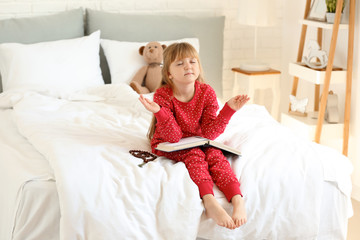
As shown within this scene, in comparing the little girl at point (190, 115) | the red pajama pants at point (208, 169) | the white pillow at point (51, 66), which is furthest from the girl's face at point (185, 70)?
the white pillow at point (51, 66)

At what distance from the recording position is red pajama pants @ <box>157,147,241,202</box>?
6.23ft

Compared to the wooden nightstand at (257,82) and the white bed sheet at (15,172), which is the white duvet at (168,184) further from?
the wooden nightstand at (257,82)

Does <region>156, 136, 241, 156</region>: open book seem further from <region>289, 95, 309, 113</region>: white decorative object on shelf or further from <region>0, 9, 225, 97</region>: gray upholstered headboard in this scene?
<region>0, 9, 225, 97</region>: gray upholstered headboard

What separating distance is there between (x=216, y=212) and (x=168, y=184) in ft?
0.67

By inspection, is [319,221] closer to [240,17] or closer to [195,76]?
[195,76]

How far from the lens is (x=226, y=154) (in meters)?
2.19

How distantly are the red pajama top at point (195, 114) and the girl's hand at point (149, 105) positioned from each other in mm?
90

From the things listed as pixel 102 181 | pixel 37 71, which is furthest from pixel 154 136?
pixel 37 71

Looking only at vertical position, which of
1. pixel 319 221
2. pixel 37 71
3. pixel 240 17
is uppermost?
pixel 240 17

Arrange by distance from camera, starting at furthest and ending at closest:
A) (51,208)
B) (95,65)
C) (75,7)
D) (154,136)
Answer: (75,7) < (95,65) < (154,136) < (51,208)

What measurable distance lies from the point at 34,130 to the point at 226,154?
2.82 ft

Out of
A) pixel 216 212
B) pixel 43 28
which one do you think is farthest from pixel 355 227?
pixel 43 28

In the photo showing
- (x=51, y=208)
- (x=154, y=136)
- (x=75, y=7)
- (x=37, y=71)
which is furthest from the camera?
(x=75, y=7)

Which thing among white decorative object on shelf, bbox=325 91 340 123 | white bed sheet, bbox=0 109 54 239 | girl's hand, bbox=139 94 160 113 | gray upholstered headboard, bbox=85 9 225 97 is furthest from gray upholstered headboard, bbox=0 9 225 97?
girl's hand, bbox=139 94 160 113
